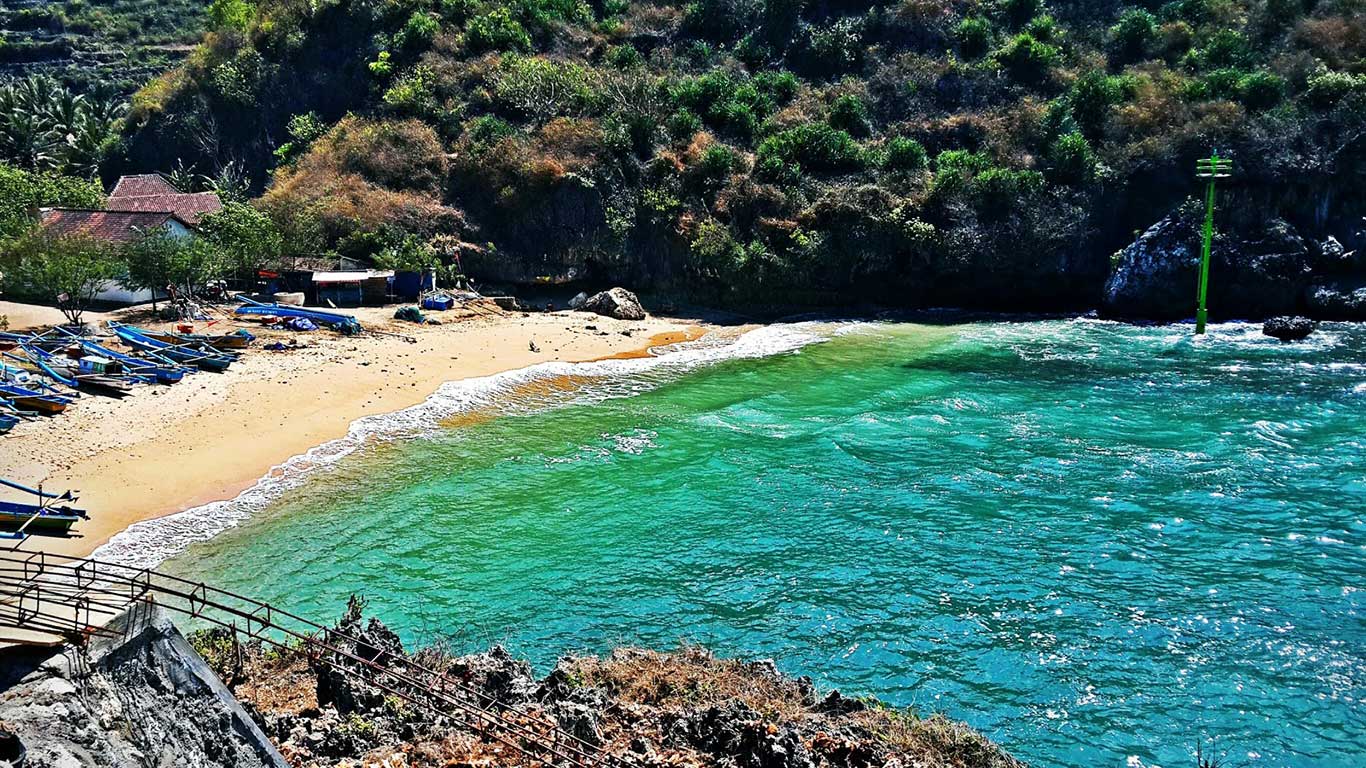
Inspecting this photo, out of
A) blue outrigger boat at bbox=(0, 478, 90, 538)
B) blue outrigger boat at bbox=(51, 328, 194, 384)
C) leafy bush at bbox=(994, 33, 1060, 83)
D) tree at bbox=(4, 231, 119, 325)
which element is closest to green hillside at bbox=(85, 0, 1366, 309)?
leafy bush at bbox=(994, 33, 1060, 83)

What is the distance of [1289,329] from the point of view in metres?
41.8

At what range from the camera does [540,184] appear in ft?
173

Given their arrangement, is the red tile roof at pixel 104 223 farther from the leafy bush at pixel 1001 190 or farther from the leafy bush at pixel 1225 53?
the leafy bush at pixel 1225 53

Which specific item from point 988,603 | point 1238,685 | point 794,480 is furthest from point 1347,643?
point 794,480

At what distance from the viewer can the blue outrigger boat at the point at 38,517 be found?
18172 millimetres

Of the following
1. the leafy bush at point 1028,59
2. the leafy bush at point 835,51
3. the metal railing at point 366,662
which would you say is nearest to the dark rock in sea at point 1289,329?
the leafy bush at point 1028,59

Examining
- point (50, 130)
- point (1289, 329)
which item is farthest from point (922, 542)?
point (50, 130)

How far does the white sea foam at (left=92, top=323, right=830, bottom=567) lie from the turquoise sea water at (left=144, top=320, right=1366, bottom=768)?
0.85 ft

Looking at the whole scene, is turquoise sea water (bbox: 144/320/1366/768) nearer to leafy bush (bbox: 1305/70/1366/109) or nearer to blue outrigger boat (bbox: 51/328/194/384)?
blue outrigger boat (bbox: 51/328/194/384)

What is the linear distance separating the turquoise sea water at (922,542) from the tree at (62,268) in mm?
16478

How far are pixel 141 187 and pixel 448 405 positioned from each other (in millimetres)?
36557

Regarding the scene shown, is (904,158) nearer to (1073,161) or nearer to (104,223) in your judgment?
(1073,161)

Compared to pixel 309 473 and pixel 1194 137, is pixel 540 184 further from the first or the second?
pixel 1194 137

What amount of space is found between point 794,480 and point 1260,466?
43.0 feet
